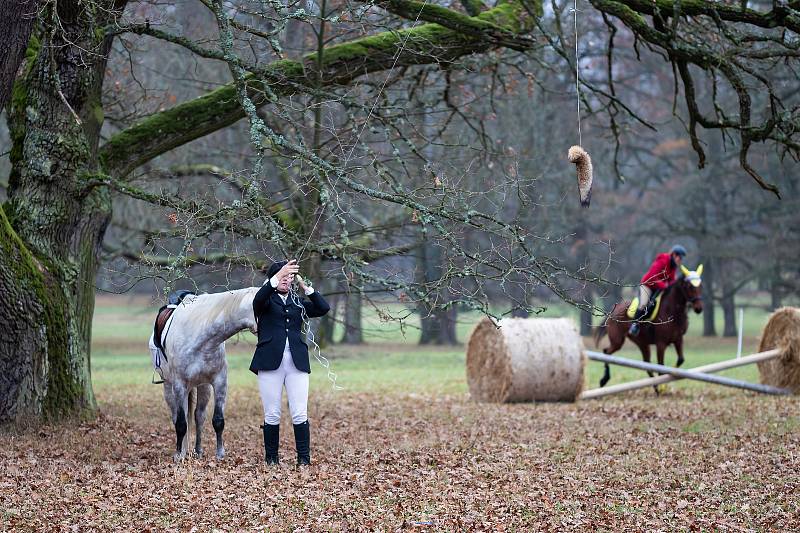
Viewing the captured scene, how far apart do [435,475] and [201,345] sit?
2.83m

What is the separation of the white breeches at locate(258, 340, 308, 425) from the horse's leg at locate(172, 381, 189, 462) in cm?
112

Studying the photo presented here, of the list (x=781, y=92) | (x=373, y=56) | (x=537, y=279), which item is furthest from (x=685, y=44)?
(x=781, y=92)

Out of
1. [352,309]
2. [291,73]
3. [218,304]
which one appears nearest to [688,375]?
[352,309]

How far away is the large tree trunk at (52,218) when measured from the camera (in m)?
12.1

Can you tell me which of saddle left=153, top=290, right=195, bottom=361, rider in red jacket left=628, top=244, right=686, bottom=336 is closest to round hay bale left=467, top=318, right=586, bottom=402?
rider in red jacket left=628, top=244, right=686, bottom=336

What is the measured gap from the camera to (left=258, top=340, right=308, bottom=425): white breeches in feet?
33.3

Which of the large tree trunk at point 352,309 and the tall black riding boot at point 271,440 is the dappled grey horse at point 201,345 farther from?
the large tree trunk at point 352,309

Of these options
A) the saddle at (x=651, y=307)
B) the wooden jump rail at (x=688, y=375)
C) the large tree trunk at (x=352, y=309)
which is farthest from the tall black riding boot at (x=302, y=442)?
the saddle at (x=651, y=307)

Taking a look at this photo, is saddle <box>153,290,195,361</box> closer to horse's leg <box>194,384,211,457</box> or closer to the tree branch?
horse's leg <box>194,384,211,457</box>

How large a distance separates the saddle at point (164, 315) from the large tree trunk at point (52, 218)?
42.0 inches

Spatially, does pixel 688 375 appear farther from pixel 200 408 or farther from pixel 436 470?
pixel 200 408

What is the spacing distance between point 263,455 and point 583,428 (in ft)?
14.3

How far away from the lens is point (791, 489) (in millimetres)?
8812

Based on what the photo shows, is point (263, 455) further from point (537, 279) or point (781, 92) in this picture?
point (781, 92)
